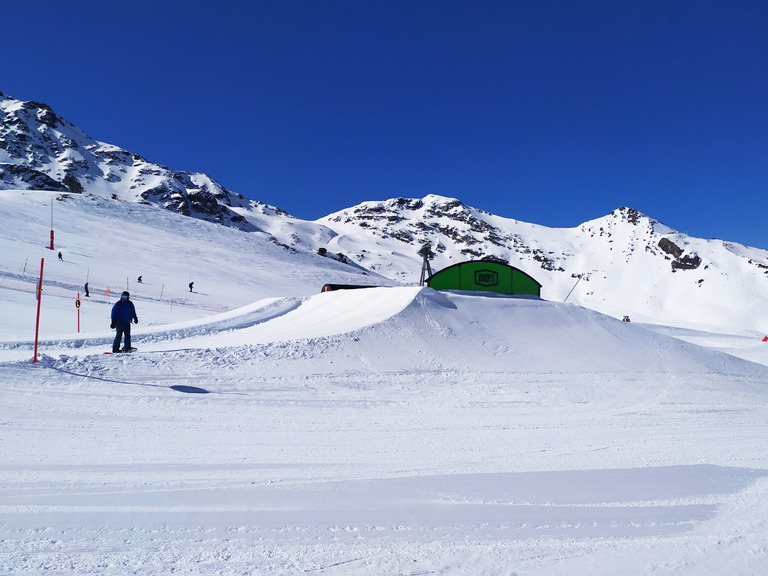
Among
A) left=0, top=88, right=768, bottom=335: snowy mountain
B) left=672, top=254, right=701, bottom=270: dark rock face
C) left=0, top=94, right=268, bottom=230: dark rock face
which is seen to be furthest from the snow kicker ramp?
left=0, top=94, right=268, bottom=230: dark rock face

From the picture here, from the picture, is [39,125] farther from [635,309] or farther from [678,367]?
[678,367]

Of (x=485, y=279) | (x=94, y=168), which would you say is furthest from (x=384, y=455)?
(x=94, y=168)

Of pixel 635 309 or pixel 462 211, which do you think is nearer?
pixel 635 309

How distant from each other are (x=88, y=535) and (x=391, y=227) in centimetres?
16275

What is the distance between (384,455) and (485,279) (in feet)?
62.1

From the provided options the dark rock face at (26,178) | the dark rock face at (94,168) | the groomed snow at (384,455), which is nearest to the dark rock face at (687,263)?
the groomed snow at (384,455)

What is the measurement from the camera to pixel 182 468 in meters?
5.26

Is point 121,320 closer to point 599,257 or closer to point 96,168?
point 599,257

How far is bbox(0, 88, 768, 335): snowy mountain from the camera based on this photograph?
92500mm

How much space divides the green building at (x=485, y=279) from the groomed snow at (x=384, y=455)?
27.3ft

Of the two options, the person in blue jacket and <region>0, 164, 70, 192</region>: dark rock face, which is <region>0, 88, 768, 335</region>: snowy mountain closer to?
<region>0, 164, 70, 192</region>: dark rock face

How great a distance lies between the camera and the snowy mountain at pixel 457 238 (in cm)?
9250

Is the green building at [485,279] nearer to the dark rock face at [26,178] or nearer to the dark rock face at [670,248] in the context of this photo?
the dark rock face at [670,248]

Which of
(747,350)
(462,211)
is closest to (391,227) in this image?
(462,211)
